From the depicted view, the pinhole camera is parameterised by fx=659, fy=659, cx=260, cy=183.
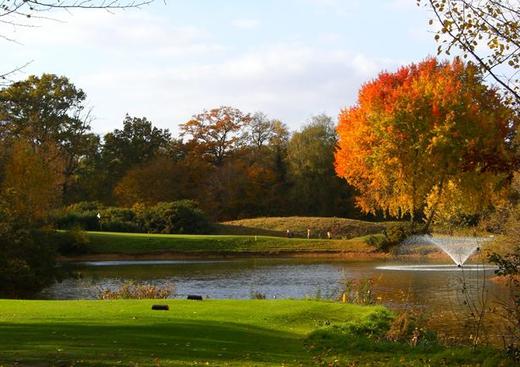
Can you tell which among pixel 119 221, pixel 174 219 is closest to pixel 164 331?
pixel 174 219

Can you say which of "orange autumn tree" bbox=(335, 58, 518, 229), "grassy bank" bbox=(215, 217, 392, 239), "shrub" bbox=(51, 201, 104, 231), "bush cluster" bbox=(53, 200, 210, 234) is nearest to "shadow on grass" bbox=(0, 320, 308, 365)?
"orange autumn tree" bbox=(335, 58, 518, 229)

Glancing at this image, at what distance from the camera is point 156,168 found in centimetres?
6169

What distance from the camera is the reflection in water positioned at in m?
21.3

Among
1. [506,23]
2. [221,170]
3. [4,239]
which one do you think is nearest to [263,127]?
[221,170]

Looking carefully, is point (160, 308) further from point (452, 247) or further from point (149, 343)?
point (452, 247)

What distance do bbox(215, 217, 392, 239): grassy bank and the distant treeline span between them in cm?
850

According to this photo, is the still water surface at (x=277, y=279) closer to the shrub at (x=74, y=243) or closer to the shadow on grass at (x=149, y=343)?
the shrub at (x=74, y=243)

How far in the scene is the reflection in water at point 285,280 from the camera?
21344 mm

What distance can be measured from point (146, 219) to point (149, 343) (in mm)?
43254

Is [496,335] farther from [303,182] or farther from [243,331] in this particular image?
[303,182]

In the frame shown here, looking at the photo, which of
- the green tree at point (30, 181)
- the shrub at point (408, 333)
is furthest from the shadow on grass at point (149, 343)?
the green tree at point (30, 181)

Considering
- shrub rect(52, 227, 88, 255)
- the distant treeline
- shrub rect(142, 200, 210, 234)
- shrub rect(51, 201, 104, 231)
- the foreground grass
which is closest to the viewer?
shrub rect(52, 227, 88, 255)

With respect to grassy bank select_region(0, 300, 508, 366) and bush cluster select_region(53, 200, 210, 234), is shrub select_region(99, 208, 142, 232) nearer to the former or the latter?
bush cluster select_region(53, 200, 210, 234)

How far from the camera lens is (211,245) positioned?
1794 inches
